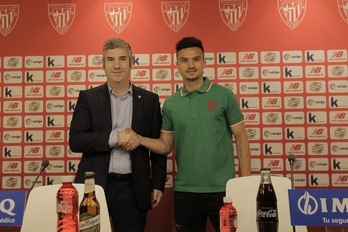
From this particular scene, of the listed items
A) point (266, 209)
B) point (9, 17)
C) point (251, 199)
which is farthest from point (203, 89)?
point (9, 17)

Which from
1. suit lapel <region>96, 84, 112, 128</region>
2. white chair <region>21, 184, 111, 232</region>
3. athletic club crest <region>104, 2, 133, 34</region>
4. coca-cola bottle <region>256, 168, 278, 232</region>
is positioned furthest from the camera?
athletic club crest <region>104, 2, 133, 34</region>

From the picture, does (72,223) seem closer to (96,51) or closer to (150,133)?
(150,133)

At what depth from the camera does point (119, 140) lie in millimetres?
2139

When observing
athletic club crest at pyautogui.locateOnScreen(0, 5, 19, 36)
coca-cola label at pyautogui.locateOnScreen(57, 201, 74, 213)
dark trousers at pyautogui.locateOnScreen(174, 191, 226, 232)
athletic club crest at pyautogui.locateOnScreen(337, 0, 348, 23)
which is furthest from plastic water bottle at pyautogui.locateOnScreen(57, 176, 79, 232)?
athletic club crest at pyautogui.locateOnScreen(337, 0, 348, 23)

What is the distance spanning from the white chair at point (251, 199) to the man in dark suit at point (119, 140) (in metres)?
0.64

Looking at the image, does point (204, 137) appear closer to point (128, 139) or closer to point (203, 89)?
point (203, 89)

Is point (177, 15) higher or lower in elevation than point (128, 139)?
higher

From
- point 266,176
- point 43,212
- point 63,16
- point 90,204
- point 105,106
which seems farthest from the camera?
point 63,16

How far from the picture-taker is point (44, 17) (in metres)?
3.18

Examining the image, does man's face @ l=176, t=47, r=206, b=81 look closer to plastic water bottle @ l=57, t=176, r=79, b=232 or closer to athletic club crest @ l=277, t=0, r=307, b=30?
athletic club crest @ l=277, t=0, r=307, b=30

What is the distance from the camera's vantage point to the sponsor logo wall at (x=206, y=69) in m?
3.04

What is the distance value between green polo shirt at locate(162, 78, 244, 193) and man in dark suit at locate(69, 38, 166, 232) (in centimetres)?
14

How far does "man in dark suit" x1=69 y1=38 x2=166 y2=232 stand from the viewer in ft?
7.23

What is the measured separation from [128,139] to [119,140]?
0.18ft
